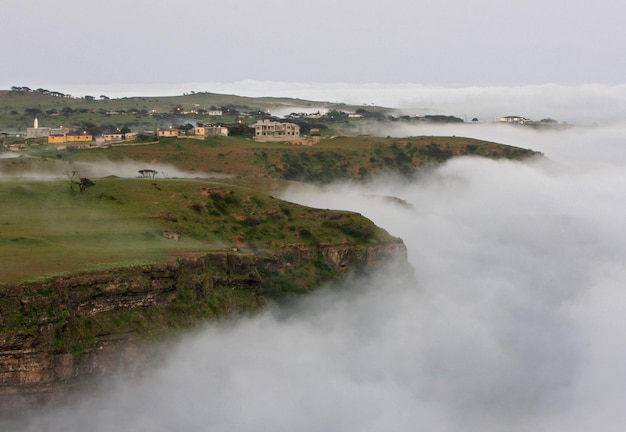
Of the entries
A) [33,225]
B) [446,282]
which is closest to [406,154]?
[446,282]

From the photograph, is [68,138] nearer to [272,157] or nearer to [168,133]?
[168,133]

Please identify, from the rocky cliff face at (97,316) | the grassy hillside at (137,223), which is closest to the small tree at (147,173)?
the grassy hillside at (137,223)

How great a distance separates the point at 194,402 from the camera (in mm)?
64562

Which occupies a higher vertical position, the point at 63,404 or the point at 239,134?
the point at 239,134

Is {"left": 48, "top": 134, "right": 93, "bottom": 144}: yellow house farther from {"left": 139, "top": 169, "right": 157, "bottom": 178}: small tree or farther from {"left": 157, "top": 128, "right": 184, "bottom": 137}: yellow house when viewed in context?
{"left": 139, "top": 169, "right": 157, "bottom": 178}: small tree

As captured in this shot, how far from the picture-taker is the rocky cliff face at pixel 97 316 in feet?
188

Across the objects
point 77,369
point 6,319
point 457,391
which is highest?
point 6,319

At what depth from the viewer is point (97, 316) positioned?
62281mm

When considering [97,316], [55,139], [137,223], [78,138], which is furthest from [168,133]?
[97,316]

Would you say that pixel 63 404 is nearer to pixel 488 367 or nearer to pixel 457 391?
pixel 457 391

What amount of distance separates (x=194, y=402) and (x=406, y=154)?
105060mm

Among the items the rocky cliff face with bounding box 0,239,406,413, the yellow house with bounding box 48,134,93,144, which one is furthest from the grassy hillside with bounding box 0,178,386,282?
the yellow house with bounding box 48,134,93,144

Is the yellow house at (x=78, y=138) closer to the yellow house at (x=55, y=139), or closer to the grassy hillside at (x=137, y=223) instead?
the yellow house at (x=55, y=139)

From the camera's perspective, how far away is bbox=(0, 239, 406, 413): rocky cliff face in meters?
57.3
